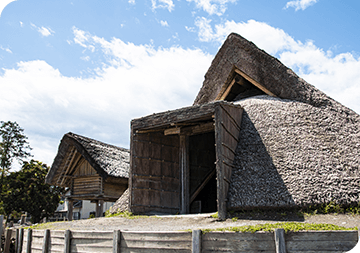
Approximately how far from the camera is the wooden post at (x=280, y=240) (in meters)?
5.66

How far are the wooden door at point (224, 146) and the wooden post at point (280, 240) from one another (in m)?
3.46

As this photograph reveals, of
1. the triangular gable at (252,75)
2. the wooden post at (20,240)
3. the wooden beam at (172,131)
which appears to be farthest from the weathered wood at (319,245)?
the triangular gable at (252,75)

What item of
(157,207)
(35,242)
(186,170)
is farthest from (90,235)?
(186,170)

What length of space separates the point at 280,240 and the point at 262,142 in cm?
553

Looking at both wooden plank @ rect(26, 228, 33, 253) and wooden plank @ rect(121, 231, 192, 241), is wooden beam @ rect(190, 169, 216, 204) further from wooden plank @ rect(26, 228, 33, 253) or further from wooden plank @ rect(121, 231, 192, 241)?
wooden plank @ rect(121, 231, 192, 241)

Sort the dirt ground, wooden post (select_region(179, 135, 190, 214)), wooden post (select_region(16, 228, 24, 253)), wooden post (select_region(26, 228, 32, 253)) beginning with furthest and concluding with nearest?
wooden post (select_region(179, 135, 190, 214)) < wooden post (select_region(16, 228, 24, 253)) < wooden post (select_region(26, 228, 32, 253)) < the dirt ground

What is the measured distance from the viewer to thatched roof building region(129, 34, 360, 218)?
909cm

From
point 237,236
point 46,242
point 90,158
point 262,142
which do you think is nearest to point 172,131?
point 262,142

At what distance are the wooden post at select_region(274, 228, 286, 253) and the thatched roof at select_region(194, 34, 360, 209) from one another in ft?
10.2

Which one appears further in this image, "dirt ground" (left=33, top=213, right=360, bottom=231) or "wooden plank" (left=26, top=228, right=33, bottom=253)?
"wooden plank" (left=26, top=228, right=33, bottom=253)

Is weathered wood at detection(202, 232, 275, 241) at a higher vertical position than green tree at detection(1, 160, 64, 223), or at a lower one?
lower

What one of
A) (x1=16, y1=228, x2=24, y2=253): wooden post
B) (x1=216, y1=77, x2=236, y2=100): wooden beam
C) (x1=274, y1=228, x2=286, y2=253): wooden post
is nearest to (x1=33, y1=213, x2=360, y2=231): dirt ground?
(x1=16, y1=228, x2=24, y2=253): wooden post

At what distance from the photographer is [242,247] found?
6.00 meters

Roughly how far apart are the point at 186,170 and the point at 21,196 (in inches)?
470
